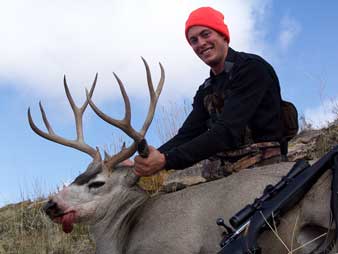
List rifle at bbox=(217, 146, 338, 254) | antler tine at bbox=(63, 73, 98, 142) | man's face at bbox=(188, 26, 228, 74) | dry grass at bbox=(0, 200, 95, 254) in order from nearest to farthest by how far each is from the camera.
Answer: rifle at bbox=(217, 146, 338, 254) < man's face at bbox=(188, 26, 228, 74) < antler tine at bbox=(63, 73, 98, 142) < dry grass at bbox=(0, 200, 95, 254)

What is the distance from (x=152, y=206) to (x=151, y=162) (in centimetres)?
47

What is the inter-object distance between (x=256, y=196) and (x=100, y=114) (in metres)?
1.59

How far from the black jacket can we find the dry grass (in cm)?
223

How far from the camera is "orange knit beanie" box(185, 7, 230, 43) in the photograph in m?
6.03

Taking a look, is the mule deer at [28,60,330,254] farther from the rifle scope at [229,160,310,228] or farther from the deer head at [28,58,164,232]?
the rifle scope at [229,160,310,228]

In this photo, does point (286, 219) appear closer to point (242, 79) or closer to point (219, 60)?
point (242, 79)

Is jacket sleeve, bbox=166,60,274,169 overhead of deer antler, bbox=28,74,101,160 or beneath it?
beneath

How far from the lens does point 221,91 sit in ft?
19.3

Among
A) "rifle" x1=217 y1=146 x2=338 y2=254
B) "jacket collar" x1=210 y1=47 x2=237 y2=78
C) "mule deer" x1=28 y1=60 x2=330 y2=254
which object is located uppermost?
"jacket collar" x1=210 y1=47 x2=237 y2=78

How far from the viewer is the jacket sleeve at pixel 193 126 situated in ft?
21.3

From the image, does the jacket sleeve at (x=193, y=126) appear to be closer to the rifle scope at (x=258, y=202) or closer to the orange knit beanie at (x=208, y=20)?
the orange knit beanie at (x=208, y=20)

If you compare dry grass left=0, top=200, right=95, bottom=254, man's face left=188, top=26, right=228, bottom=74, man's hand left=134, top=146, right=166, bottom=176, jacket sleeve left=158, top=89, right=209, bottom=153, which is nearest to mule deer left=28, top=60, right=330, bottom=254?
man's hand left=134, top=146, right=166, bottom=176

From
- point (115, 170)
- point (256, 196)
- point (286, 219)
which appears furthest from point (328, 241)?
point (115, 170)

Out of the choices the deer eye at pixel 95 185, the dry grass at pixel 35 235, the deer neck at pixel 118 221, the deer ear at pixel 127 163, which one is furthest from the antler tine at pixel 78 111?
the dry grass at pixel 35 235
